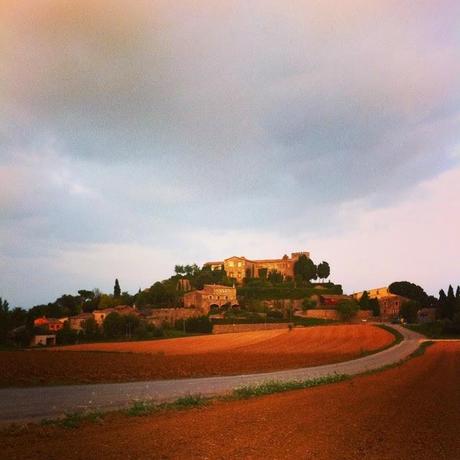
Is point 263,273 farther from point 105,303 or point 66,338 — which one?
point 66,338

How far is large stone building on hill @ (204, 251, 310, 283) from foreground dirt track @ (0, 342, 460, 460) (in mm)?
154853

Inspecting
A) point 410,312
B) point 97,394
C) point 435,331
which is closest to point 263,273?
point 410,312

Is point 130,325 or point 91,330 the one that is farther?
point 130,325

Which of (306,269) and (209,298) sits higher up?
(306,269)

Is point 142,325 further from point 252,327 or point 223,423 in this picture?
point 223,423

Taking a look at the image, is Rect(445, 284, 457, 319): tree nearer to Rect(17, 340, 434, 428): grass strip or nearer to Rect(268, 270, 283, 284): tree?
Rect(268, 270, 283, 284): tree

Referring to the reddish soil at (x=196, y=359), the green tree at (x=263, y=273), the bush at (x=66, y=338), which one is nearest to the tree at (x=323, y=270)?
the green tree at (x=263, y=273)

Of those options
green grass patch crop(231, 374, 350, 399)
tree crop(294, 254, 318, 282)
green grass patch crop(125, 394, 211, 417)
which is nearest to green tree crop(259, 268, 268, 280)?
tree crop(294, 254, 318, 282)

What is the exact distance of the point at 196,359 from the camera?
53.5m

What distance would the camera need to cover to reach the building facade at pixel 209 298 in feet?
459

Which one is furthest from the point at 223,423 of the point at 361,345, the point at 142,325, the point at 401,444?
the point at 142,325

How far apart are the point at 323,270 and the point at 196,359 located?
131m

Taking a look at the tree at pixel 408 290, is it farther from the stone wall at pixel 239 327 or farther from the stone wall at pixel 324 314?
the stone wall at pixel 239 327

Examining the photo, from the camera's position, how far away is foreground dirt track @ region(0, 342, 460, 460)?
12234mm
